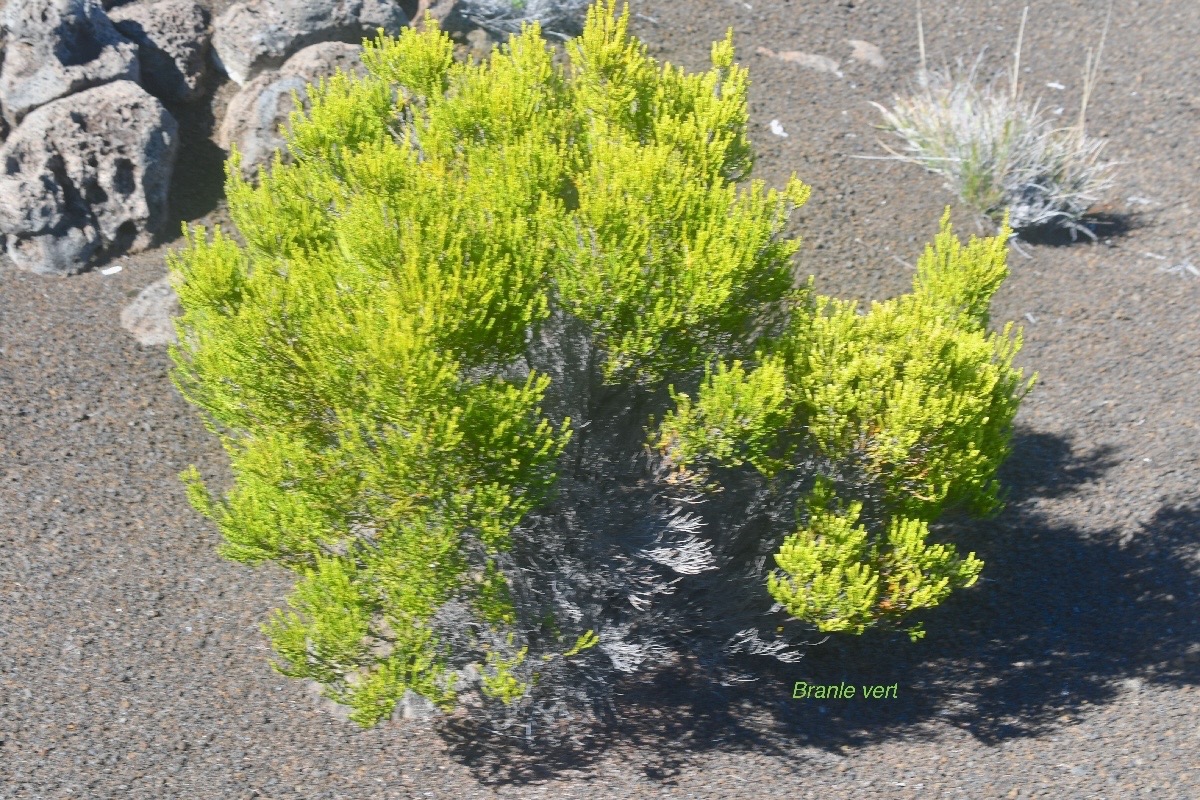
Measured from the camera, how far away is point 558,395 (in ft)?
10.8

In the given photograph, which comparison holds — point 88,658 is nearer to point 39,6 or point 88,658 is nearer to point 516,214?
point 516,214

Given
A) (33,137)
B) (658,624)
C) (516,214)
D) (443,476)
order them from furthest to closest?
1. (33,137)
2. (658,624)
3. (516,214)
4. (443,476)

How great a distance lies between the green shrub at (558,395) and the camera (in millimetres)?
2822

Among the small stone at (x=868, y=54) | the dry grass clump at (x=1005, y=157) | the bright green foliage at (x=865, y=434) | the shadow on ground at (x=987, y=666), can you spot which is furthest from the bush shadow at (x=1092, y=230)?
the bright green foliage at (x=865, y=434)

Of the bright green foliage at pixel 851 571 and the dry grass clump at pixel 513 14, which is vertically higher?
the dry grass clump at pixel 513 14

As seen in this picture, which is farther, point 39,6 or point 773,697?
point 39,6

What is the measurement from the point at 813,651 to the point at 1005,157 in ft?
9.58

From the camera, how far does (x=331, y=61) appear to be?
5586mm

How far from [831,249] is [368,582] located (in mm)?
3119

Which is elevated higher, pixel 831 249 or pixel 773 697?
pixel 831 249

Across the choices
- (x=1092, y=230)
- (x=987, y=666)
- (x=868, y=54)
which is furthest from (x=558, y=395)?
(x=868, y=54)

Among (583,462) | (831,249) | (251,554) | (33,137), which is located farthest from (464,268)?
(33,137)

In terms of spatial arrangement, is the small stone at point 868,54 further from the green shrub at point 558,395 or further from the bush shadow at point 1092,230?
the green shrub at point 558,395

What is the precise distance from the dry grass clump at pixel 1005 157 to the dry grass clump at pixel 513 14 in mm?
1846
